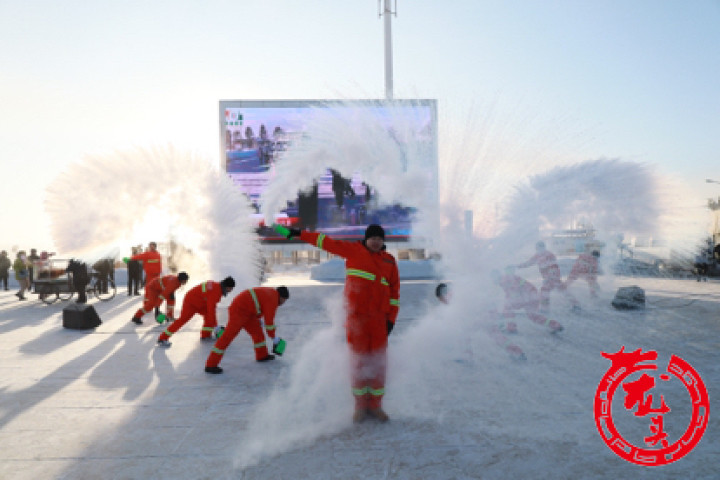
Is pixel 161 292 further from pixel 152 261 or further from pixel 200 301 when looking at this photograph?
pixel 152 261

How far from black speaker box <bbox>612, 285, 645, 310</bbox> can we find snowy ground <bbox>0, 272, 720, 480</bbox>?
8.20ft

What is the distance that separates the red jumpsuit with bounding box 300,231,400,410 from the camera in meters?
4.39

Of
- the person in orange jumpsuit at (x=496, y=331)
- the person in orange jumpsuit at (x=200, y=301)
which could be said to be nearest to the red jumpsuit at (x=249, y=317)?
the person in orange jumpsuit at (x=200, y=301)

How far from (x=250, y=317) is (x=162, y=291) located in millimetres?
3890

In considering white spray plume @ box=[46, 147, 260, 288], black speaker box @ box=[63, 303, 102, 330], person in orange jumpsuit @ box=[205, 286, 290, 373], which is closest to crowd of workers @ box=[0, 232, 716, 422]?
person in orange jumpsuit @ box=[205, 286, 290, 373]

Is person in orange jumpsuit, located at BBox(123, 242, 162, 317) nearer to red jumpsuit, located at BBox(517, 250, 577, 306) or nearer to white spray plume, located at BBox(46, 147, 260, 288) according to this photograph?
white spray plume, located at BBox(46, 147, 260, 288)

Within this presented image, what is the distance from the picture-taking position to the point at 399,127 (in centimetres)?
638

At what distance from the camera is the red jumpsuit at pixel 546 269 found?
719cm

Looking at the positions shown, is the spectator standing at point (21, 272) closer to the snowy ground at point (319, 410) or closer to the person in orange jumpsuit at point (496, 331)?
the snowy ground at point (319, 410)

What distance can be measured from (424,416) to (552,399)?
1.47 metres

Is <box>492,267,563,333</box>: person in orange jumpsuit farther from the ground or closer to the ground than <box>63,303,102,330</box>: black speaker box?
farther from the ground

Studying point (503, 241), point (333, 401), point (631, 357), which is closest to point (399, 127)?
point (503, 241)

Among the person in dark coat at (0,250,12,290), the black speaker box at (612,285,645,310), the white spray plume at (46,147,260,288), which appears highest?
the white spray plume at (46,147,260,288)

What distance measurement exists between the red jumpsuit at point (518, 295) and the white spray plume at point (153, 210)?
586 cm
